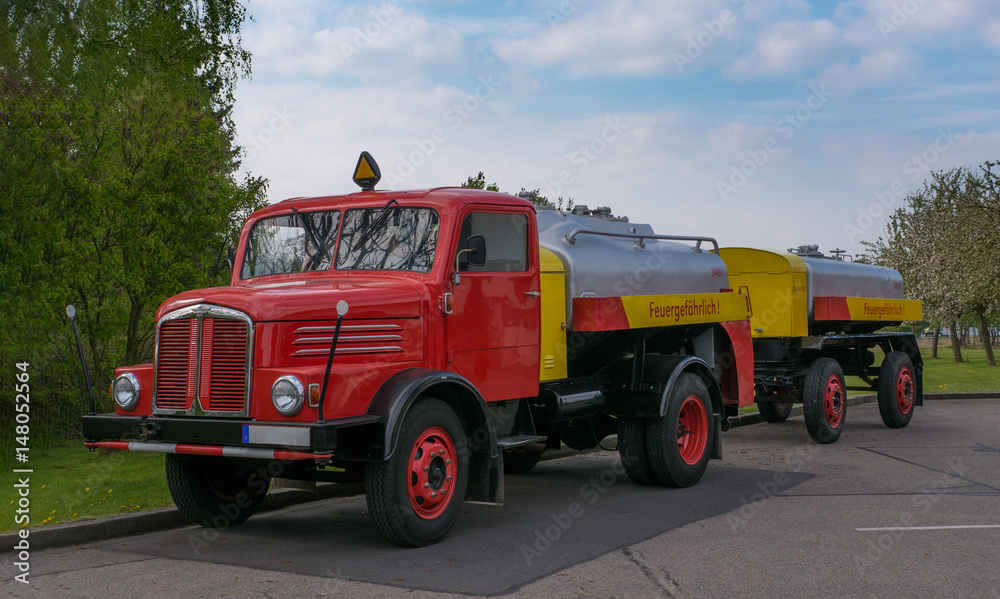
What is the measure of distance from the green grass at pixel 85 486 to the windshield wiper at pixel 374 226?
270cm

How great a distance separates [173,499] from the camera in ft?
26.0

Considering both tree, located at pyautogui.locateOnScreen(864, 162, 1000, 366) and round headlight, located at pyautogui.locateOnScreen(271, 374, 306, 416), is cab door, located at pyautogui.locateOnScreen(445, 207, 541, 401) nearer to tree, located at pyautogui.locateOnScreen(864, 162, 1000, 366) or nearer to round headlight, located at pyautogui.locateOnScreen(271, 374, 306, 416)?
round headlight, located at pyautogui.locateOnScreen(271, 374, 306, 416)

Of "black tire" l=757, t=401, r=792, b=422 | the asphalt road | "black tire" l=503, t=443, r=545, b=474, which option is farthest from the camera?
"black tire" l=757, t=401, r=792, b=422

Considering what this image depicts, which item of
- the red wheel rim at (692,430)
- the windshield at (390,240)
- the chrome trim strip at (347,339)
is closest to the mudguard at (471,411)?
the chrome trim strip at (347,339)

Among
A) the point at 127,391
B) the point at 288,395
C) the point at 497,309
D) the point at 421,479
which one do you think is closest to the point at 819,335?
the point at 497,309

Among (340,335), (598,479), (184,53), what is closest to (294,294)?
(340,335)

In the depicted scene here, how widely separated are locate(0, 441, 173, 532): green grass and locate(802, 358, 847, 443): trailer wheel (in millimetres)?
7904

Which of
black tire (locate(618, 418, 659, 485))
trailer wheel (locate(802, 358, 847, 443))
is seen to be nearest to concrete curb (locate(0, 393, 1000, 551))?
black tire (locate(618, 418, 659, 485))

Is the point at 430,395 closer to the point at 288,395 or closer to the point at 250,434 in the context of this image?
the point at 288,395

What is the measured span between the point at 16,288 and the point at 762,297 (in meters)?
9.57

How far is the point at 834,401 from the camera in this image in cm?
1331

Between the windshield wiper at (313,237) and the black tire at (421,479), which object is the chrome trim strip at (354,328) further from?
the windshield wiper at (313,237)

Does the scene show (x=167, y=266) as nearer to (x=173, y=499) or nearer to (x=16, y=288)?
(x=16, y=288)

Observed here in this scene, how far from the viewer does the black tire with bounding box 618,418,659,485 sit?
387 inches
